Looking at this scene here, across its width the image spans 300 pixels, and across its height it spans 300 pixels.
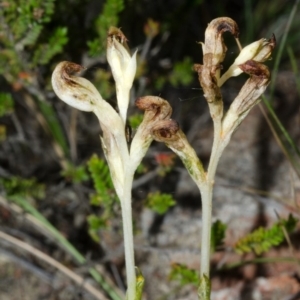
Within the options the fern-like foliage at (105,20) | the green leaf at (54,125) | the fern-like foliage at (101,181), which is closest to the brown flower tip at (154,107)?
the fern-like foliage at (101,181)

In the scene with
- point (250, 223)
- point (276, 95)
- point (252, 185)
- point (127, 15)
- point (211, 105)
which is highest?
point (127, 15)

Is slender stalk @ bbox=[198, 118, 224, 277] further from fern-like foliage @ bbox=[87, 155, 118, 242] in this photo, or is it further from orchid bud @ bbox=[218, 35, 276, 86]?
fern-like foliage @ bbox=[87, 155, 118, 242]

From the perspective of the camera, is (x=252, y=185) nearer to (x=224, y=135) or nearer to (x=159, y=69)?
(x=159, y=69)

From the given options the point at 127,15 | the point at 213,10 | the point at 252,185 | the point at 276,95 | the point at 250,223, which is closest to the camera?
the point at 250,223

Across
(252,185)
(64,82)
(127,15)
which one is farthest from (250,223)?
(64,82)

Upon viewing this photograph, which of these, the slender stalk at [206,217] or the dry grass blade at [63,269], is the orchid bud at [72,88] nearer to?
the slender stalk at [206,217]
